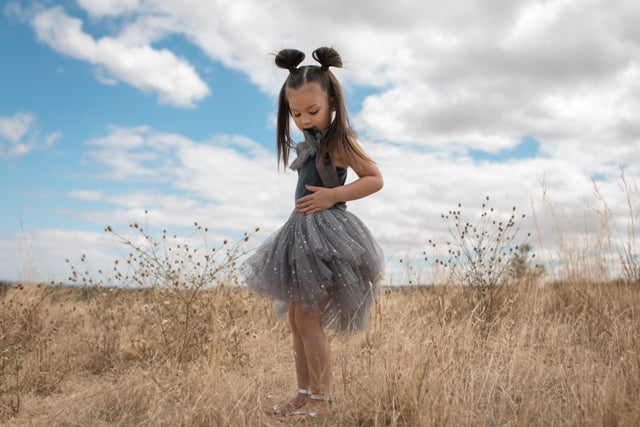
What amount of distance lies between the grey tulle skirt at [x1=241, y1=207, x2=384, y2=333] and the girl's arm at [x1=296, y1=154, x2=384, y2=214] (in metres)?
0.05

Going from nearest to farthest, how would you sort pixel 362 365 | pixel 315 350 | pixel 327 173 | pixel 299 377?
pixel 315 350 < pixel 327 173 < pixel 299 377 < pixel 362 365

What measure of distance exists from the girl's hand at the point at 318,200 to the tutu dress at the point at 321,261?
1.2 inches

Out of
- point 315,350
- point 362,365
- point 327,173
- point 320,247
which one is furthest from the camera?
point 362,365

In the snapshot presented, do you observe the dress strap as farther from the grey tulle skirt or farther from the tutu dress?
the grey tulle skirt

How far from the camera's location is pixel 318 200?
2.91 meters

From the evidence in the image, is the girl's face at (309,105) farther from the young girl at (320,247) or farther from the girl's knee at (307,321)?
the girl's knee at (307,321)

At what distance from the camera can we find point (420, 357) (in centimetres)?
286

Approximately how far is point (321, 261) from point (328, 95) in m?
0.98

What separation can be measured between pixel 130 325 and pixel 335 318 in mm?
3111

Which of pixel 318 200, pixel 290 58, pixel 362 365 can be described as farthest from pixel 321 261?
pixel 290 58

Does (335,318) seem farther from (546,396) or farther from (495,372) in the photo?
(546,396)

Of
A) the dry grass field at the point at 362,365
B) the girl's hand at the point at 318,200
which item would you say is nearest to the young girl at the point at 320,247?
the girl's hand at the point at 318,200

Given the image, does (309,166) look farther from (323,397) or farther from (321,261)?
(323,397)

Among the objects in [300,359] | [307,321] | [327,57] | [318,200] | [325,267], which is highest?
[327,57]
